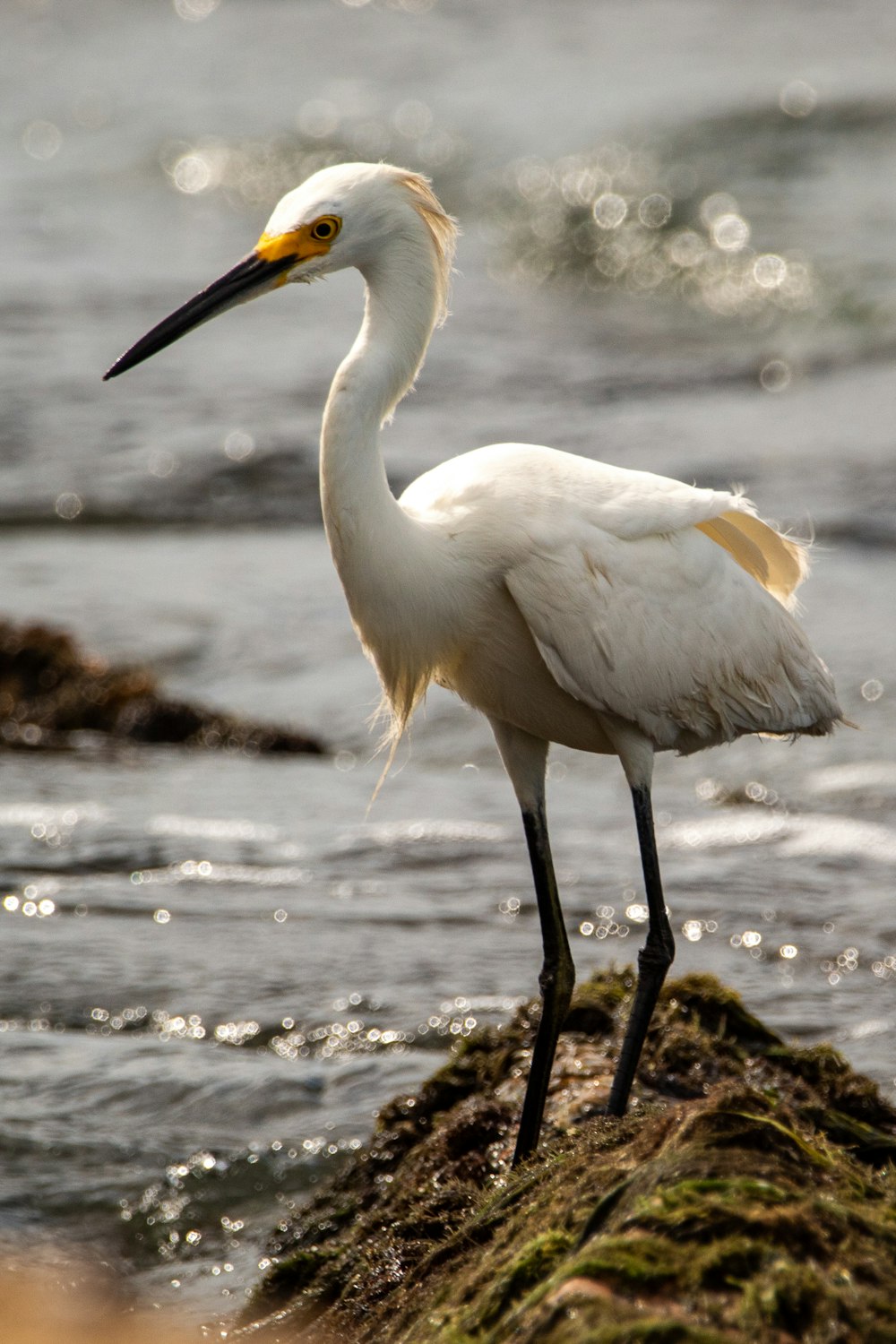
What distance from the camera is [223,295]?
3863 millimetres

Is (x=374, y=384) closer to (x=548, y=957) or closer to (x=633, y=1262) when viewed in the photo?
(x=548, y=957)

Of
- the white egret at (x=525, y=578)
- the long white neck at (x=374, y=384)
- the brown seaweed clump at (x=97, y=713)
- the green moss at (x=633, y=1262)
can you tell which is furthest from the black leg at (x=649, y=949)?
the brown seaweed clump at (x=97, y=713)

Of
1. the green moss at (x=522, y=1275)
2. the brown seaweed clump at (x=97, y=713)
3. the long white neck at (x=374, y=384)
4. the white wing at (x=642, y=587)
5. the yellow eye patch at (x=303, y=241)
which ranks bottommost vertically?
the brown seaweed clump at (x=97, y=713)

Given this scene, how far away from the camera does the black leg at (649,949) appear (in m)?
4.09

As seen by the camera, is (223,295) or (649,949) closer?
(223,295)

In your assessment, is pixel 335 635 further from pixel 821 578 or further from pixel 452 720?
pixel 821 578

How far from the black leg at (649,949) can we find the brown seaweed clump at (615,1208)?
0.18m

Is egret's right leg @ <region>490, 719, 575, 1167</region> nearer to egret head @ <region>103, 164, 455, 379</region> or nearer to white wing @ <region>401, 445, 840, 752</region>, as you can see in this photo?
white wing @ <region>401, 445, 840, 752</region>

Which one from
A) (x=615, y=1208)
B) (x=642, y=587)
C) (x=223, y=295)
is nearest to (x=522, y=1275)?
(x=615, y=1208)

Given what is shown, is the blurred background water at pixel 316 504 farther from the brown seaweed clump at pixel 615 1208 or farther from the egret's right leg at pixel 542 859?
the egret's right leg at pixel 542 859

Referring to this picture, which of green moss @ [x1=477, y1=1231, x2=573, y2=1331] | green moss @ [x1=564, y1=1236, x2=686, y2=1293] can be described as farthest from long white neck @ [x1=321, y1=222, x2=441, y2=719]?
green moss @ [x1=564, y1=1236, x2=686, y2=1293]

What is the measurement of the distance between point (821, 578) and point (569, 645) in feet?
19.4

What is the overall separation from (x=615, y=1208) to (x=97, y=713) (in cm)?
610

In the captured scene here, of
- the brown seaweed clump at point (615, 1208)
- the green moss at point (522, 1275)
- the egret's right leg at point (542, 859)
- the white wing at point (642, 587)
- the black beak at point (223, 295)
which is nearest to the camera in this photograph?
the brown seaweed clump at point (615, 1208)
